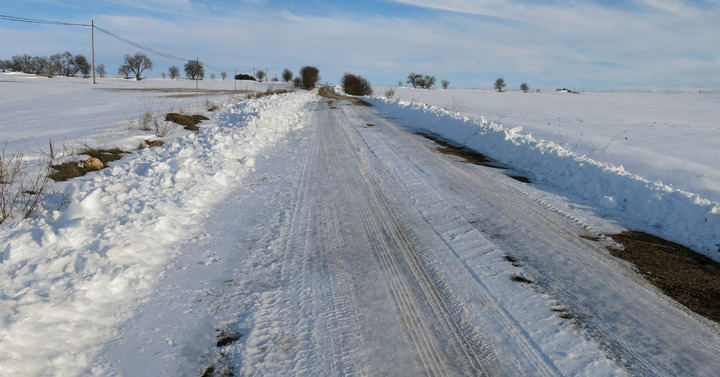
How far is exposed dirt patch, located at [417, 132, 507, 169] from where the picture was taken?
31.2 feet

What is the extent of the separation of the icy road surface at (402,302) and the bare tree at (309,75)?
3325 inches

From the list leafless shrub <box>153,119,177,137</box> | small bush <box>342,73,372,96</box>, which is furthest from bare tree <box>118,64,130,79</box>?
leafless shrub <box>153,119,177,137</box>

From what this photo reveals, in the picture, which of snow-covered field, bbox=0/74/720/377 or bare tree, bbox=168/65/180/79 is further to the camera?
bare tree, bbox=168/65/180/79

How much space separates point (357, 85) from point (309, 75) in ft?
82.0

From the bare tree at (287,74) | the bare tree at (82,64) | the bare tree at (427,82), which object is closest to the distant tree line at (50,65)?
the bare tree at (82,64)

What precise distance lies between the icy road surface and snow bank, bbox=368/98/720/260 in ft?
3.35

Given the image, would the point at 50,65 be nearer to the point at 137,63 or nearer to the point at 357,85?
the point at 137,63

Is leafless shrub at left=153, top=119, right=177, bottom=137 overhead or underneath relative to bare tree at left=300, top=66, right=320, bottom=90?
underneath

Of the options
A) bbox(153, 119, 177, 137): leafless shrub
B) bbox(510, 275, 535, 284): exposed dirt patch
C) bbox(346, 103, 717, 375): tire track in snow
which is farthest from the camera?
bbox(153, 119, 177, 137): leafless shrub

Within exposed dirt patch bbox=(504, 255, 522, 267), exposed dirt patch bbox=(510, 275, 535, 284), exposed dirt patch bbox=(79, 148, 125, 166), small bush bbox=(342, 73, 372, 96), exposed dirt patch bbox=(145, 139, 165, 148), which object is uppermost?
small bush bbox=(342, 73, 372, 96)

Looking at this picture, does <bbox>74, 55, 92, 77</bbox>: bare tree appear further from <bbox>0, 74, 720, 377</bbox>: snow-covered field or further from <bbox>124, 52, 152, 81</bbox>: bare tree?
<bbox>0, 74, 720, 377</bbox>: snow-covered field

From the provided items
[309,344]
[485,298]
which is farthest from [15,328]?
[485,298]

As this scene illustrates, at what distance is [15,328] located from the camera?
8.55 ft

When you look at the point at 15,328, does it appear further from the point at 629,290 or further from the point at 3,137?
the point at 3,137
